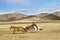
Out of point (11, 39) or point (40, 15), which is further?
point (40, 15)

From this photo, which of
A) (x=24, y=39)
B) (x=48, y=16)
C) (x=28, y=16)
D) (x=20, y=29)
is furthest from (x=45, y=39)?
(x=48, y=16)

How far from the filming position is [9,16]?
191ft

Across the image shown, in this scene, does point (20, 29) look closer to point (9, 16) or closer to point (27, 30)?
point (27, 30)

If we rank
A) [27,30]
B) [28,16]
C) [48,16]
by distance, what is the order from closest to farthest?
[27,30]
[28,16]
[48,16]

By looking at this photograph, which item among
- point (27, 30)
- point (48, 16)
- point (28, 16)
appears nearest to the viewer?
point (27, 30)

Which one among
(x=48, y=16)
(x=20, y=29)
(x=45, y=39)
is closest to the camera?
(x=45, y=39)

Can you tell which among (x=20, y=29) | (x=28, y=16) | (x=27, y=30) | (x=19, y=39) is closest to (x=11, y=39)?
(x=19, y=39)

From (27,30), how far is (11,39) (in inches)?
204

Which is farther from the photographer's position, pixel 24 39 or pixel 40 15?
pixel 40 15

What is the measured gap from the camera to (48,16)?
6100 centimetres

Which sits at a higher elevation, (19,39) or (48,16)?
(19,39)

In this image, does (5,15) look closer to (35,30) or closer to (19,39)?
(35,30)

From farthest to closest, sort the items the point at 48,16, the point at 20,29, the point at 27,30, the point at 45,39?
the point at 48,16, the point at 27,30, the point at 20,29, the point at 45,39

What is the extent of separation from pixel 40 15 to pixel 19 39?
5127cm
